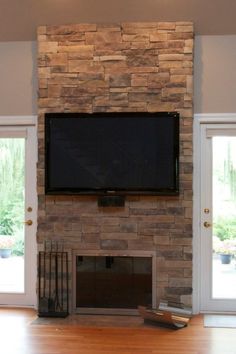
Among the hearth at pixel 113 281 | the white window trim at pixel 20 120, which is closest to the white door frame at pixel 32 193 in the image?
the white window trim at pixel 20 120

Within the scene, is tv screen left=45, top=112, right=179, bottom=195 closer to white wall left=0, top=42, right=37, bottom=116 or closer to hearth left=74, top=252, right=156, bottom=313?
white wall left=0, top=42, right=37, bottom=116

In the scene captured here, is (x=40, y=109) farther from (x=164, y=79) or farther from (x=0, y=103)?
(x=164, y=79)

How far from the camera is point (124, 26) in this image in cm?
529

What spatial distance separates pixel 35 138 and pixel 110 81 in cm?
98

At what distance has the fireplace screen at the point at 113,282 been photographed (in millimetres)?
5332

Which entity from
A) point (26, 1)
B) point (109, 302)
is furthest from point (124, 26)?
point (109, 302)

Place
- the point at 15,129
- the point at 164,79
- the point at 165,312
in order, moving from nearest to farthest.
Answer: the point at 165,312 < the point at 164,79 < the point at 15,129

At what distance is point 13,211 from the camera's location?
18.7 ft

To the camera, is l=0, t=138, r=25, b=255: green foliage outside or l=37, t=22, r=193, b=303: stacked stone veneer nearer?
l=37, t=22, r=193, b=303: stacked stone veneer

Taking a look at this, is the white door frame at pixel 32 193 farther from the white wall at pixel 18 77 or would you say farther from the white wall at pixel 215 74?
the white wall at pixel 215 74

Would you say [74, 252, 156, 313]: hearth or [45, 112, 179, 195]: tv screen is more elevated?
[45, 112, 179, 195]: tv screen

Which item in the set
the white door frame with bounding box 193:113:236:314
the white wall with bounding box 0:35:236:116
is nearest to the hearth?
the white door frame with bounding box 193:113:236:314

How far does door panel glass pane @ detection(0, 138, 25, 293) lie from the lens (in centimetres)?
567

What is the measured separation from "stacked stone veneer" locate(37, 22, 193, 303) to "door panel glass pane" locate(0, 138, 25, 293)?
15.0 inches
